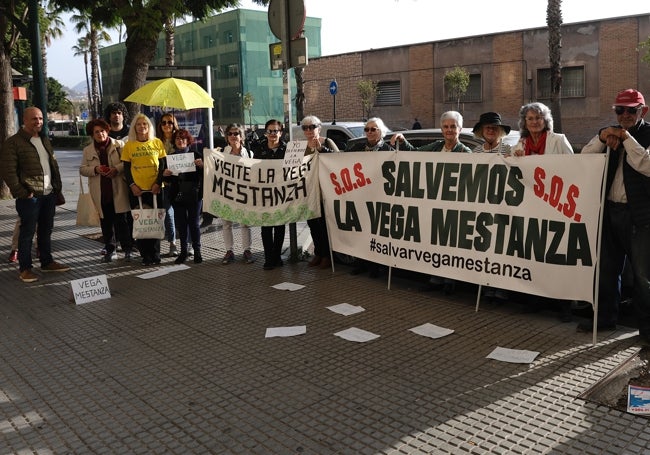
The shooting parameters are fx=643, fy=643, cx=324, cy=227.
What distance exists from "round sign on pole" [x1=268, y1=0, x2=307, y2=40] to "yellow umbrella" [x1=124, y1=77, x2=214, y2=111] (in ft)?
5.10

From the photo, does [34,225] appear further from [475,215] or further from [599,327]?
[599,327]

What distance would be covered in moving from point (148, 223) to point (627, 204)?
5.50 metres

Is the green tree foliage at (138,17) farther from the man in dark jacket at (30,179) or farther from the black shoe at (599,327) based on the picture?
the black shoe at (599,327)

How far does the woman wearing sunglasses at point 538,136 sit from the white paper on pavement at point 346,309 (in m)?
2.04

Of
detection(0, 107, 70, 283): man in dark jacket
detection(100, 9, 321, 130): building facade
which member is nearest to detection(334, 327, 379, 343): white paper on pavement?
detection(0, 107, 70, 283): man in dark jacket

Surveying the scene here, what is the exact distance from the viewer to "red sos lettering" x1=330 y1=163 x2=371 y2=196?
709 cm

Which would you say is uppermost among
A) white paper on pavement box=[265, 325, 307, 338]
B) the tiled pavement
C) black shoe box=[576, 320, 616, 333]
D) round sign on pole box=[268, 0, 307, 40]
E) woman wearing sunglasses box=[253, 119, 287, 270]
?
round sign on pole box=[268, 0, 307, 40]

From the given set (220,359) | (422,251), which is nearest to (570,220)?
(422,251)

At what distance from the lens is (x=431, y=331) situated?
548cm

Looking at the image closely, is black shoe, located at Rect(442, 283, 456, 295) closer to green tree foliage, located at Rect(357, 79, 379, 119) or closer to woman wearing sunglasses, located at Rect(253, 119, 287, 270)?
woman wearing sunglasses, located at Rect(253, 119, 287, 270)

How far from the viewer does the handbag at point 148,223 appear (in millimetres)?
8031

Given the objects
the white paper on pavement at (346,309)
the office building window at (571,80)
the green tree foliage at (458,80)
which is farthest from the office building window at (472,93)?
the white paper on pavement at (346,309)

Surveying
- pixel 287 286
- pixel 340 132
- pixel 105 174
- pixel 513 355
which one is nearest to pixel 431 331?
pixel 513 355

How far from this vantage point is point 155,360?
5.00 meters
